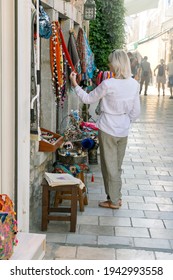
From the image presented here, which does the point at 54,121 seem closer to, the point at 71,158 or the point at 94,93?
the point at 71,158

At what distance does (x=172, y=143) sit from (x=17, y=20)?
702cm

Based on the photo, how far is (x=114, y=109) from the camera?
5215 mm

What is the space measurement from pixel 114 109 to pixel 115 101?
0.32 ft

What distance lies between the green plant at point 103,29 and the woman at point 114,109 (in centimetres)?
610

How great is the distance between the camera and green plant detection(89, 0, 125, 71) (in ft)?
36.9

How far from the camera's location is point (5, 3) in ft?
10.3

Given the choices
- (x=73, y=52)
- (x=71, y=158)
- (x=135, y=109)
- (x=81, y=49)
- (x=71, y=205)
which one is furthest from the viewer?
(x=81, y=49)

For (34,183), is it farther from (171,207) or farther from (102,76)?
(102,76)

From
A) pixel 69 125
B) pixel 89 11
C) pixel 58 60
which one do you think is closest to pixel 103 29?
pixel 89 11

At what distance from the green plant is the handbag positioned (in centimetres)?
885

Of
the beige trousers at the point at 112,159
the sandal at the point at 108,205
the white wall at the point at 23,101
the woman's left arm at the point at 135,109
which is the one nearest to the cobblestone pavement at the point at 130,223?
the sandal at the point at 108,205

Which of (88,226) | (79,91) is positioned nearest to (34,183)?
(88,226)

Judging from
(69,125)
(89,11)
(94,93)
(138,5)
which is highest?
(138,5)

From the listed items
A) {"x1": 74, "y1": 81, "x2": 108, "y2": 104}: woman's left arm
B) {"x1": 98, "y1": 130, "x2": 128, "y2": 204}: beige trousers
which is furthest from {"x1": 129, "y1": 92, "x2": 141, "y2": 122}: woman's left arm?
{"x1": 74, "y1": 81, "x2": 108, "y2": 104}: woman's left arm
